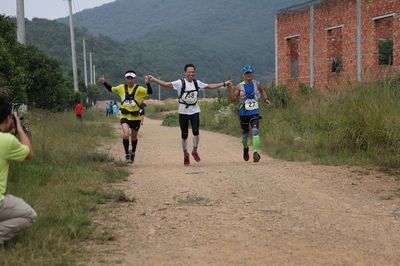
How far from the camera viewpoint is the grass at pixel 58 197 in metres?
4.59

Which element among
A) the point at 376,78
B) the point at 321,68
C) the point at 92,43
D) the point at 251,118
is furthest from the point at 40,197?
the point at 92,43

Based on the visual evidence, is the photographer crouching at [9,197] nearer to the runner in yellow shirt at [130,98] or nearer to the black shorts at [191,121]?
the runner in yellow shirt at [130,98]

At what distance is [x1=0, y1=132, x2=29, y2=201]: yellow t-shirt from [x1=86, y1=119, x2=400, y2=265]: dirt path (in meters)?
0.98

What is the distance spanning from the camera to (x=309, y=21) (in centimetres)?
2625

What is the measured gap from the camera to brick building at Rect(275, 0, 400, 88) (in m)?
22.3

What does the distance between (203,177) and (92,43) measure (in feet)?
300

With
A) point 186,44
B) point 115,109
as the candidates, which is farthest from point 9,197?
point 186,44

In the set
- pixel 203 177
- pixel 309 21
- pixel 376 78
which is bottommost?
pixel 203 177

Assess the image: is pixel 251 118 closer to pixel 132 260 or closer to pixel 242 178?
pixel 242 178

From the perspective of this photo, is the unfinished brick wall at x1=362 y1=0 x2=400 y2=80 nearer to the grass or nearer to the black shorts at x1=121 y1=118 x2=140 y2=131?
the black shorts at x1=121 y1=118 x2=140 y2=131

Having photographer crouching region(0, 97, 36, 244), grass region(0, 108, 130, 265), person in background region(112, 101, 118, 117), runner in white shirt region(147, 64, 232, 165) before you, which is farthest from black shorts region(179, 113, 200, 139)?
person in background region(112, 101, 118, 117)

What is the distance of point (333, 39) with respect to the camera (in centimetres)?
2530

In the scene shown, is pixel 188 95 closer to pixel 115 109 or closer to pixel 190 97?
pixel 190 97

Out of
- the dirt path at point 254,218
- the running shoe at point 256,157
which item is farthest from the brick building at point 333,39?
the dirt path at point 254,218
